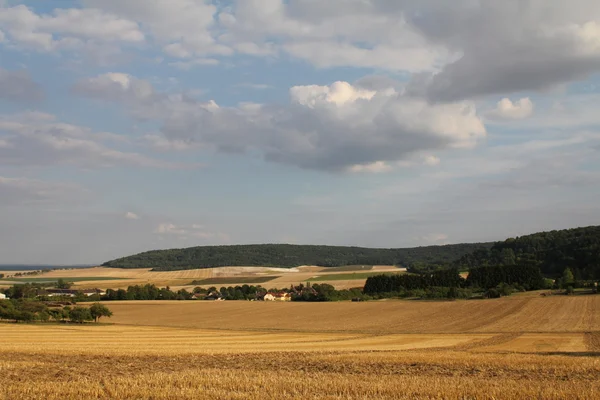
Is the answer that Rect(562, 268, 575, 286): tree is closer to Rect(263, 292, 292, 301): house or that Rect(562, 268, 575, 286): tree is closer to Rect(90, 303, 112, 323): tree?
Rect(263, 292, 292, 301): house

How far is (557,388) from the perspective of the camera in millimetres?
16203

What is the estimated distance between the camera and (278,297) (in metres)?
122

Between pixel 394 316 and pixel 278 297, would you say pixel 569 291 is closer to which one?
pixel 394 316

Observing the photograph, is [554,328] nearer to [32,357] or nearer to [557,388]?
[557,388]

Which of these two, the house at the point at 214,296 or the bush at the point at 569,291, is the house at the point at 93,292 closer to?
the house at the point at 214,296

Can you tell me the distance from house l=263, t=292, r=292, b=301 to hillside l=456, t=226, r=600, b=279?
59.7 meters

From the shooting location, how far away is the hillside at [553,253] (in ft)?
419

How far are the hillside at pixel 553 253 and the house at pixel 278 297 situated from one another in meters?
59.7

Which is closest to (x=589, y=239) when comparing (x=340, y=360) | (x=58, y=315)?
(x=58, y=315)

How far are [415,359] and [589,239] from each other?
13367cm

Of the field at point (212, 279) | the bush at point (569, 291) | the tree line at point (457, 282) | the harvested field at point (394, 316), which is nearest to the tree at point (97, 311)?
the harvested field at point (394, 316)

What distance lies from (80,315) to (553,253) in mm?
115966

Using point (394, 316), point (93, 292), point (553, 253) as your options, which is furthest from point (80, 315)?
point (553, 253)

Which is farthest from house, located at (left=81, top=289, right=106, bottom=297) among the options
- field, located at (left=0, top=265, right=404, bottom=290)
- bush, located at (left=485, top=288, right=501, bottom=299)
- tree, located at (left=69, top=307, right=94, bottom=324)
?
bush, located at (left=485, top=288, right=501, bottom=299)
